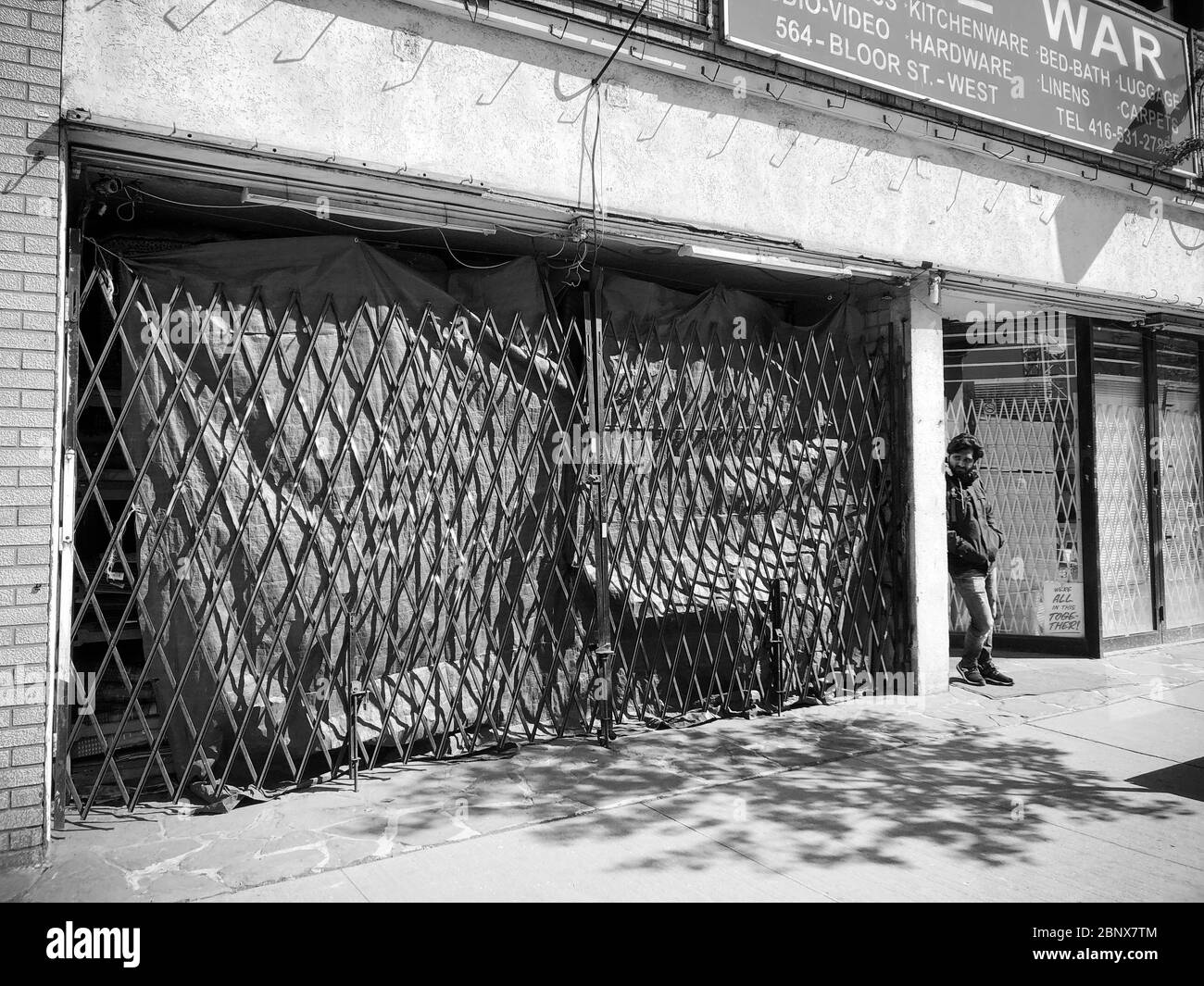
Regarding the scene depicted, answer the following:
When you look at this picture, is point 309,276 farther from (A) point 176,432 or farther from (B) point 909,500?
(B) point 909,500

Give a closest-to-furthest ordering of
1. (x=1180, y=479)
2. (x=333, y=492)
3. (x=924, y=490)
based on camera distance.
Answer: (x=333, y=492) → (x=924, y=490) → (x=1180, y=479)

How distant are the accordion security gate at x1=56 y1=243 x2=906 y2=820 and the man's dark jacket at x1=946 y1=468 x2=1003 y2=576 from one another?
74cm

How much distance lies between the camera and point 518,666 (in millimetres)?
6148

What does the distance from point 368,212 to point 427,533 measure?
2034mm

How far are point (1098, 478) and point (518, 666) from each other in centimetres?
673

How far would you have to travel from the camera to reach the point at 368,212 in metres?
5.29

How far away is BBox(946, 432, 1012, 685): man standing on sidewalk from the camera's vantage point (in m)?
7.97

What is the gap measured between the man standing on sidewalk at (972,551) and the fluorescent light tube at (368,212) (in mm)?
4870

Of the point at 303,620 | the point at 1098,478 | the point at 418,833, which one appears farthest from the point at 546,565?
the point at 1098,478
